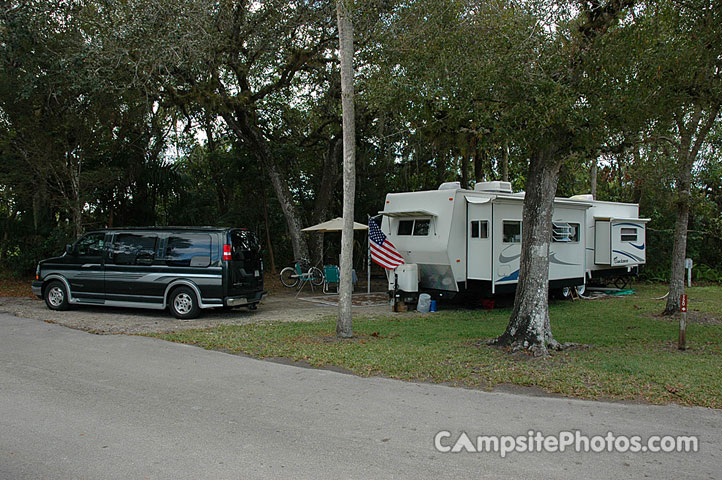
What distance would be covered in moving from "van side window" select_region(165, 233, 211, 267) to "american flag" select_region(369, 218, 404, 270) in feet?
13.2

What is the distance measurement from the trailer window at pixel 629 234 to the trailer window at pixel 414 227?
752 centimetres

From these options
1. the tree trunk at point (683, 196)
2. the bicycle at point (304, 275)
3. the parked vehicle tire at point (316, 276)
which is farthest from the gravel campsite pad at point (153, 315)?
the tree trunk at point (683, 196)

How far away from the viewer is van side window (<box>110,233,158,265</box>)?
39.9 feet

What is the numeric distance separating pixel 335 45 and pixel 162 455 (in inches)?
555

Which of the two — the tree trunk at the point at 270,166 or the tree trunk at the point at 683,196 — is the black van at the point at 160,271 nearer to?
the tree trunk at the point at 270,166

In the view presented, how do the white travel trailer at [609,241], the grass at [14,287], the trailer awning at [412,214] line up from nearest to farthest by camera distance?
the trailer awning at [412,214]
the grass at [14,287]
the white travel trailer at [609,241]

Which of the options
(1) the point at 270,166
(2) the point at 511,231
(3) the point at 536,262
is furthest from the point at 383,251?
(1) the point at 270,166

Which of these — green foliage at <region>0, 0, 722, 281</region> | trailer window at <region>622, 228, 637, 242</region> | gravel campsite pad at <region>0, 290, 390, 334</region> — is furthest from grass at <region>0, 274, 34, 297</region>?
trailer window at <region>622, 228, 637, 242</region>

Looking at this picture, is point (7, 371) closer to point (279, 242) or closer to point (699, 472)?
point (699, 472)

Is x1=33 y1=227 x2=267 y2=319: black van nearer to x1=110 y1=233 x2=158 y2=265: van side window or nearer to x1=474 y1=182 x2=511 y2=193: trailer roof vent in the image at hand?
x1=110 y1=233 x2=158 y2=265: van side window

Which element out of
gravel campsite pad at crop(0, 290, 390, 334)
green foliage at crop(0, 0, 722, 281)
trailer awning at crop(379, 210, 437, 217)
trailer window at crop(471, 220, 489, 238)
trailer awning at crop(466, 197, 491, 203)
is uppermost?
green foliage at crop(0, 0, 722, 281)

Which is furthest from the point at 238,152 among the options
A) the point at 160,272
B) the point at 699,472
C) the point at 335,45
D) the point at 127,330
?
the point at 699,472

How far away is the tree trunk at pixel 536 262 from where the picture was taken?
8.34m

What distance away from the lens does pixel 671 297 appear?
1261cm
